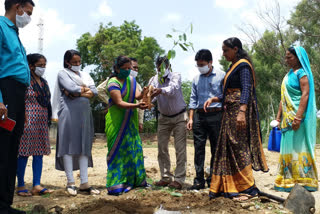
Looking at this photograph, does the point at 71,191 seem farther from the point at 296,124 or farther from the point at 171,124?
the point at 296,124

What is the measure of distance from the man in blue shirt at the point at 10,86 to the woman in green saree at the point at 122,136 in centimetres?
168

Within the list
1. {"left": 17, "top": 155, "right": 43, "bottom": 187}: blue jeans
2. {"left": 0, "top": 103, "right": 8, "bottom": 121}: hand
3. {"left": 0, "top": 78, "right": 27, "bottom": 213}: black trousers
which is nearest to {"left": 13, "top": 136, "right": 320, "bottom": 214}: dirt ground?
{"left": 17, "top": 155, "right": 43, "bottom": 187}: blue jeans

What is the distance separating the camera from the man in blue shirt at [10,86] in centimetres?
294

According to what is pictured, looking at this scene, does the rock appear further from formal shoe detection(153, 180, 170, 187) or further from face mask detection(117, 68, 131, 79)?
face mask detection(117, 68, 131, 79)

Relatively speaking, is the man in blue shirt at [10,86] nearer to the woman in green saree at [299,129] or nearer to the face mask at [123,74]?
the face mask at [123,74]

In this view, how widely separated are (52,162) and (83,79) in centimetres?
406

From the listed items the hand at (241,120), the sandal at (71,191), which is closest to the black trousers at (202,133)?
the hand at (241,120)

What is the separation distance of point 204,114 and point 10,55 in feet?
9.42

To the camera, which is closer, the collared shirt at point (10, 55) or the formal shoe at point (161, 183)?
the collared shirt at point (10, 55)

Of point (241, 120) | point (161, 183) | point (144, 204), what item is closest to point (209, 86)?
point (241, 120)

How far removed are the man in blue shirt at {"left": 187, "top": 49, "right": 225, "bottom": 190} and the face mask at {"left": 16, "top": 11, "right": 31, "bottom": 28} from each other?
2.56m

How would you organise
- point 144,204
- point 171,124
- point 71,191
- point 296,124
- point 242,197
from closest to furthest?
point 144,204 → point 242,197 → point 71,191 → point 296,124 → point 171,124

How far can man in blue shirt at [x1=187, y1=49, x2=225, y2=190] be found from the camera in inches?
190

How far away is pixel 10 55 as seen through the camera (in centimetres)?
300
